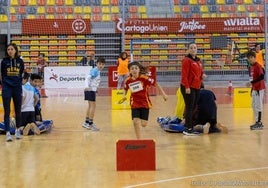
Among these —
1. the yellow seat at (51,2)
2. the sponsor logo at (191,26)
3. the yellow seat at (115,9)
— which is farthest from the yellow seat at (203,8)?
the yellow seat at (51,2)

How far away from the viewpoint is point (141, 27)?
2695cm

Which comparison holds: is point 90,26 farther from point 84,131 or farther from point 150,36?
point 84,131

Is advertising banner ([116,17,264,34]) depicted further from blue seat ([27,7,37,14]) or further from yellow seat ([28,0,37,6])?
yellow seat ([28,0,37,6])

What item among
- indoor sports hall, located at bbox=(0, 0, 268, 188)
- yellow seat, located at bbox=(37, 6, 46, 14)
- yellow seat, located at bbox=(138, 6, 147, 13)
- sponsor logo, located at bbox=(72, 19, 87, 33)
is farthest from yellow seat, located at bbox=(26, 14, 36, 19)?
yellow seat, located at bbox=(138, 6, 147, 13)

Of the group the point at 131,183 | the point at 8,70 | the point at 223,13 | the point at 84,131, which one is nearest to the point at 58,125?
the point at 84,131

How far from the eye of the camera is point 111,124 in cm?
1309

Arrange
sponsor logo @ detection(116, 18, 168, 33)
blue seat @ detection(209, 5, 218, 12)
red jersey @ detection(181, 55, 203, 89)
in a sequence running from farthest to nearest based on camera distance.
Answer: blue seat @ detection(209, 5, 218, 12)
sponsor logo @ detection(116, 18, 168, 33)
red jersey @ detection(181, 55, 203, 89)

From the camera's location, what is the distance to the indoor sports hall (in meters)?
7.41

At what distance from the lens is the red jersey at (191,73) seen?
35.9 ft

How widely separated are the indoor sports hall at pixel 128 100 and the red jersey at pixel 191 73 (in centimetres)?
102

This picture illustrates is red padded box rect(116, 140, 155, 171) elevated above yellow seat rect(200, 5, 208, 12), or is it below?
below

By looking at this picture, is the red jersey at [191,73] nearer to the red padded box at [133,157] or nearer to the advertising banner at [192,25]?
the red padded box at [133,157]

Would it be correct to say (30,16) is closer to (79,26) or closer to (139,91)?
(79,26)

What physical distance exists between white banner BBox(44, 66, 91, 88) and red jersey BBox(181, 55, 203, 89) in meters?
14.3
